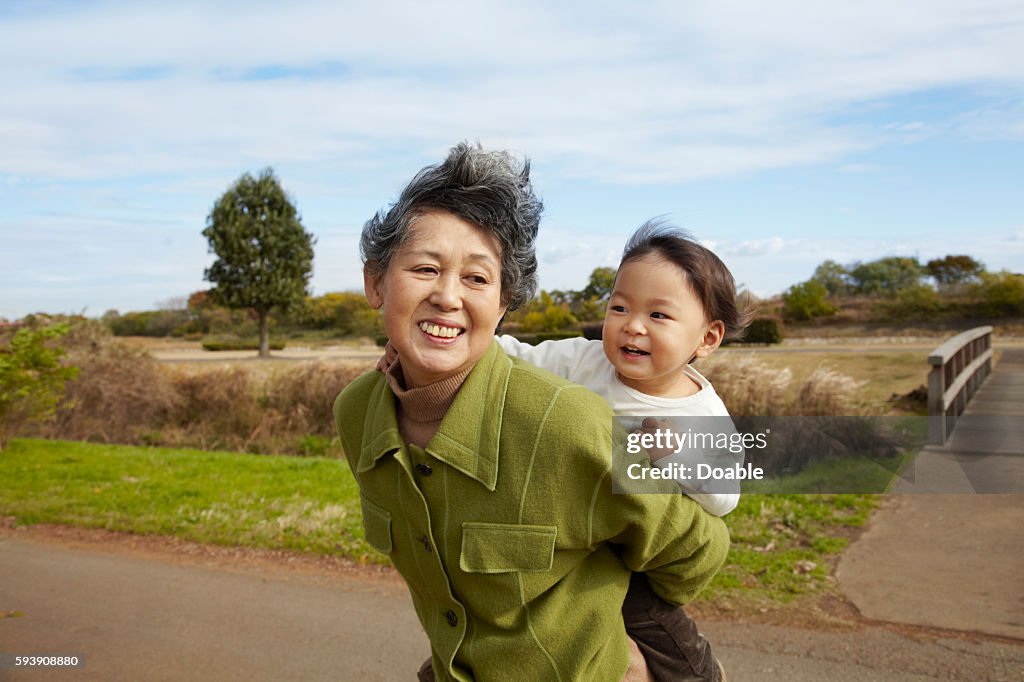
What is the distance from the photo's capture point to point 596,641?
1862mm

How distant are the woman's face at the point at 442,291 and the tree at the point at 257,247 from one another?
4134 centimetres

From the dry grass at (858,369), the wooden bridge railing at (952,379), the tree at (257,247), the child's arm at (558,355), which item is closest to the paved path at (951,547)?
the wooden bridge railing at (952,379)

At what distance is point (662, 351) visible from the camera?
2.03m

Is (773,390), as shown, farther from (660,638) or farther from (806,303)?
(806,303)

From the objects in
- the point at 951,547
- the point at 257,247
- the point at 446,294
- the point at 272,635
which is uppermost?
the point at 257,247

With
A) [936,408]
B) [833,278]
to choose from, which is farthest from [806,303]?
[936,408]

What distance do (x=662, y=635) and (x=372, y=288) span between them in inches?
42.3

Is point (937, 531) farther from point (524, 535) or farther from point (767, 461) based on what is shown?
point (524, 535)

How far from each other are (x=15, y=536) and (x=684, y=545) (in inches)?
257

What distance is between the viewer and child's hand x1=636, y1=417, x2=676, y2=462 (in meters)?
1.82

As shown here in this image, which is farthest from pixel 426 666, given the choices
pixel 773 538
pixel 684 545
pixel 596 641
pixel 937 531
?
pixel 937 531

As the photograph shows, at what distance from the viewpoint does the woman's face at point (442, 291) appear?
A: 1.79 meters

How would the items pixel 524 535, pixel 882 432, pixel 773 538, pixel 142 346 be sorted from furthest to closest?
pixel 142 346
pixel 882 432
pixel 773 538
pixel 524 535

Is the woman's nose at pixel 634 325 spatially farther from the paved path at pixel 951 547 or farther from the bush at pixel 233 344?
the bush at pixel 233 344
